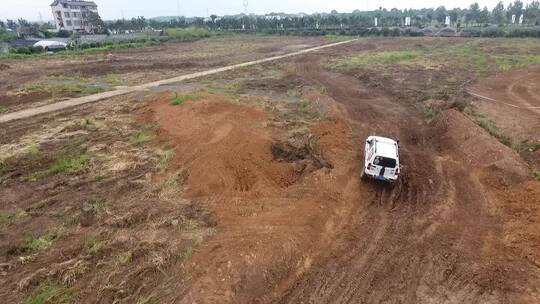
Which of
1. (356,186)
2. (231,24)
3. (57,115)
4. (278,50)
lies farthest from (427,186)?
(231,24)

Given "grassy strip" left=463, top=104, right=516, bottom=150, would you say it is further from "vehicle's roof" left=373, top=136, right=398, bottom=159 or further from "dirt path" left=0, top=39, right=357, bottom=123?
"dirt path" left=0, top=39, right=357, bottom=123

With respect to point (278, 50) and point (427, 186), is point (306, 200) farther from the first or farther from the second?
point (278, 50)

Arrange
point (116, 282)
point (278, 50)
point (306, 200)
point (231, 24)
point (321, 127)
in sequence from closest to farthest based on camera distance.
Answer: point (116, 282) → point (306, 200) → point (321, 127) → point (278, 50) → point (231, 24)

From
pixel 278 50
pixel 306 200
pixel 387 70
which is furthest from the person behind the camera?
pixel 278 50

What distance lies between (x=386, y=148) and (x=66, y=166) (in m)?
14.6

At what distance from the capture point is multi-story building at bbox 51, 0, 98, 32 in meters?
101

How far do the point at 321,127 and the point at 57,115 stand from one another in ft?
Answer: 60.2

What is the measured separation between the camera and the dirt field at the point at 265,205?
10.2 metres

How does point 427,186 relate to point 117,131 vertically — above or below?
below

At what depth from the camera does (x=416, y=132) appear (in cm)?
2262

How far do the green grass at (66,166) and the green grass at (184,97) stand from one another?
8.11m

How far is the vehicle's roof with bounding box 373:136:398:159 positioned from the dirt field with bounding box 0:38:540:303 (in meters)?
1.52

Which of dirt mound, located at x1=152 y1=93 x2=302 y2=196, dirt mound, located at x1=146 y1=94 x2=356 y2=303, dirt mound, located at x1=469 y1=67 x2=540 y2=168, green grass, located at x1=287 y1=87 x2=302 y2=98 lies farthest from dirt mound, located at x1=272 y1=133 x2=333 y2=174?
green grass, located at x1=287 y1=87 x2=302 y2=98

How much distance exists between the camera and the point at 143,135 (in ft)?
68.9
